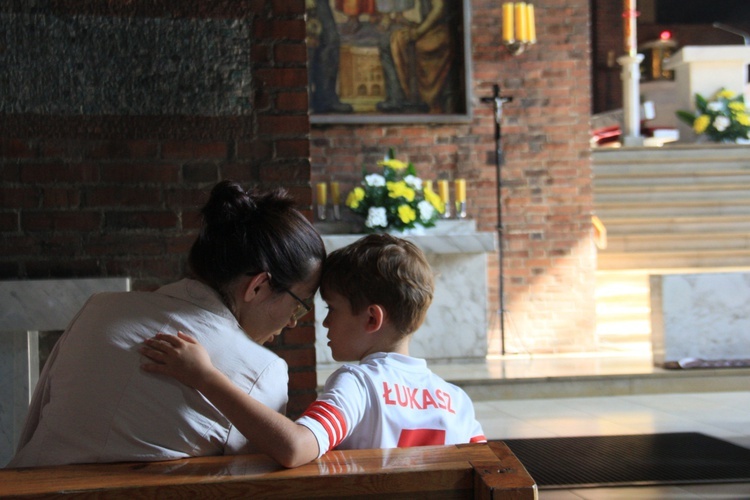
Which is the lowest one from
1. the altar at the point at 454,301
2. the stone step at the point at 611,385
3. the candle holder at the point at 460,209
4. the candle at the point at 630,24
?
the stone step at the point at 611,385

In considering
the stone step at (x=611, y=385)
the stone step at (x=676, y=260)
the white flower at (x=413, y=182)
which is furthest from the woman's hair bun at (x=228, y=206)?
the stone step at (x=676, y=260)

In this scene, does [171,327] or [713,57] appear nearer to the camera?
[171,327]

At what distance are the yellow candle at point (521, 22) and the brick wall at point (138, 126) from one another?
5.23 metres

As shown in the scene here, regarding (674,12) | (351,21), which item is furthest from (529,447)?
(674,12)

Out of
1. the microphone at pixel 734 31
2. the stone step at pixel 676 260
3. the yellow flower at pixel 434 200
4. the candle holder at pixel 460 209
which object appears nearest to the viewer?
the yellow flower at pixel 434 200

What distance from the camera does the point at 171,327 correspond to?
135 cm

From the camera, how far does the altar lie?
6855 millimetres

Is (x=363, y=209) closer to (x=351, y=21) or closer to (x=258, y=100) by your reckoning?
(x=351, y=21)

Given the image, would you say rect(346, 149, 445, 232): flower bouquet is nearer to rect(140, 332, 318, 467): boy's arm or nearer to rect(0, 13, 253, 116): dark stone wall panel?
rect(0, 13, 253, 116): dark stone wall panel

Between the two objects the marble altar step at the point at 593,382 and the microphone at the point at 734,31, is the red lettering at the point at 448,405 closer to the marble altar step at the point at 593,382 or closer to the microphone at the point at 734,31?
the marble altar step at the point at 593,382

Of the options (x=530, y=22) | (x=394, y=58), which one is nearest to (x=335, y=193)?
(x=394, y=58)

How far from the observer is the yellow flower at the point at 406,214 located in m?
6.79

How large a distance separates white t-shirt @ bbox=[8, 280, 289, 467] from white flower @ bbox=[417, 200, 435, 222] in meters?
5.45

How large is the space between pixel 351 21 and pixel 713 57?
202 inches
